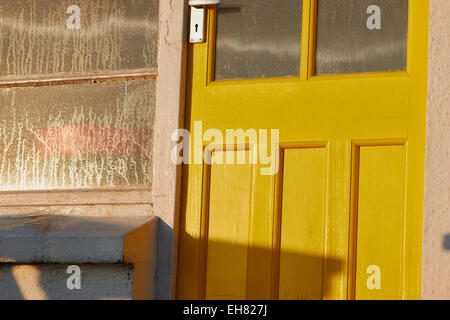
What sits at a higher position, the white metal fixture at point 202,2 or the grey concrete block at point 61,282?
the white metal fixture at point 202,2

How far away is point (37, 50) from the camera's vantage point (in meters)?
3.92

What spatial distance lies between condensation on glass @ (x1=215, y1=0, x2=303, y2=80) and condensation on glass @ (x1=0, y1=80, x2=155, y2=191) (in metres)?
0.37

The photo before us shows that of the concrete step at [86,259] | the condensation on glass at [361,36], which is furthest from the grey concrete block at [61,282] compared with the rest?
the condensation on glass at [361,36]

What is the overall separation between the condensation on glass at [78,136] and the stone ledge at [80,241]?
27 centimetres

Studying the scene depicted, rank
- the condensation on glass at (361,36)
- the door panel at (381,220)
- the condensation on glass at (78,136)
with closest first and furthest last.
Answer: the door panel at (381,220), the condensation on glass at (361,36), the condensation on glass at (78,136)

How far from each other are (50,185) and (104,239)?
644 millimetres

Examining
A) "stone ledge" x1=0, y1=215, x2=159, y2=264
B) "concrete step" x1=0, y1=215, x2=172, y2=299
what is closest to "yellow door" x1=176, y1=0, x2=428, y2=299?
"concrete step" x1=0, y1=215, x2=172, y2=299

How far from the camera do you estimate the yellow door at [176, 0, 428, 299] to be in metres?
3.25

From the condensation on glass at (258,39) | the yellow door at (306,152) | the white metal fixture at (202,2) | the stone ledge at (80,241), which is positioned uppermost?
the white metal fixture at (202,2)

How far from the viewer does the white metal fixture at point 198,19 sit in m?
A: 3.64

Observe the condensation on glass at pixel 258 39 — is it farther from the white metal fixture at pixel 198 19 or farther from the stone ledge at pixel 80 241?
the stone ledge at pixel 80 241

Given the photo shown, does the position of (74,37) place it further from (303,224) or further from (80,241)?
(303,224)

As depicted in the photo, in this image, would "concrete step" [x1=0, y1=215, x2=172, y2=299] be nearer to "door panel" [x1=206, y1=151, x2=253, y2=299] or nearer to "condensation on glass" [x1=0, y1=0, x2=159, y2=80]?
"door panel" [x1=206, y1=151, x2=253, y2=299]
